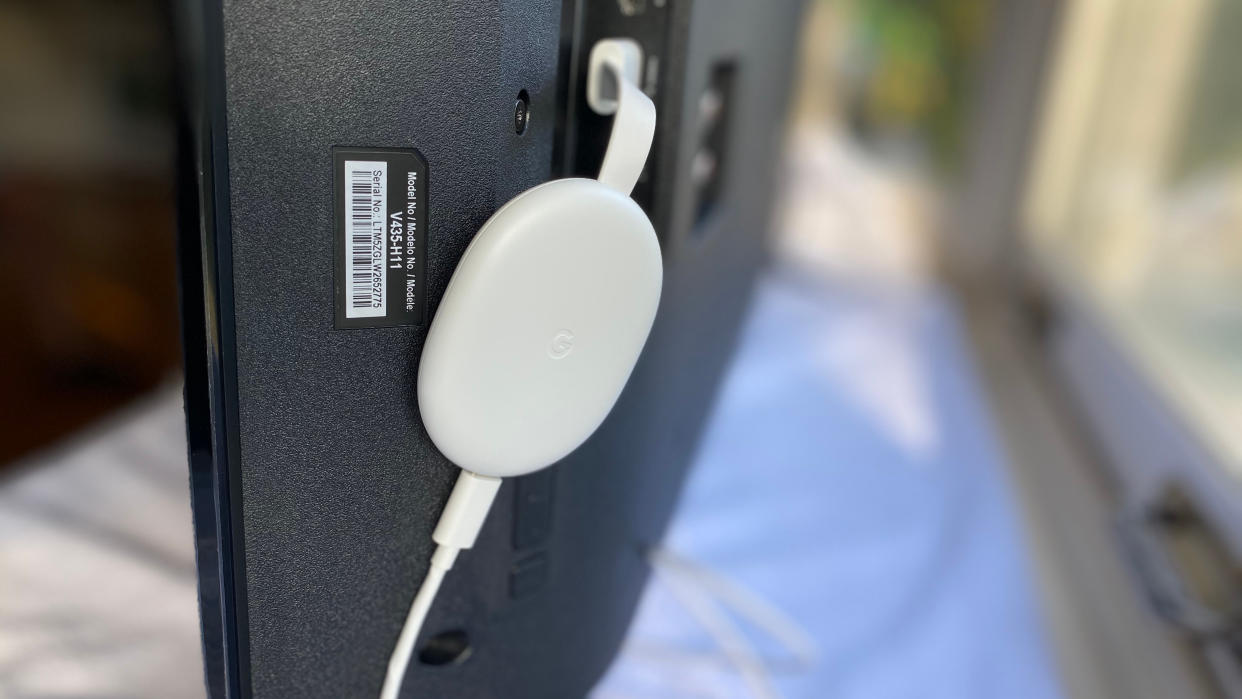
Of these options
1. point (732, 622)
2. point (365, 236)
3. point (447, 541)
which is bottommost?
point (732, 622)

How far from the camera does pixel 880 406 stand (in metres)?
0.79

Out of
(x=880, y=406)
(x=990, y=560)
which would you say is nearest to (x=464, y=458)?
(x=990, y=560)

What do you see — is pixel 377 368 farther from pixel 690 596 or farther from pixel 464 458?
pixel 690 596

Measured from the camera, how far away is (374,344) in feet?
0.88

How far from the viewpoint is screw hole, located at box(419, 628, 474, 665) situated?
0.34 meters

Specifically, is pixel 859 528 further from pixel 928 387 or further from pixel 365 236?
pixel 365 236

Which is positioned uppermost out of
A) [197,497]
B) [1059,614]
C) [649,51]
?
[649,51]

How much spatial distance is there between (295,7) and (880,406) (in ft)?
2.24

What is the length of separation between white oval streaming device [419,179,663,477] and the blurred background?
0.09m

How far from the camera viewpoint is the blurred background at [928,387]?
1.65 ft

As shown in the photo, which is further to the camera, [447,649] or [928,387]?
[928,387]

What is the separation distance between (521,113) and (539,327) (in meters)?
0.07

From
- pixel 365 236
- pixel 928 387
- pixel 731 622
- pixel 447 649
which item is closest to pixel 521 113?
pixel 365 236

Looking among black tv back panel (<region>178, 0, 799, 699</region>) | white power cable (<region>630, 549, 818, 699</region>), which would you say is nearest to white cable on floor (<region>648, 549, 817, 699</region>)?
white power cable (<region>630, 549, 818, 699</region>)
